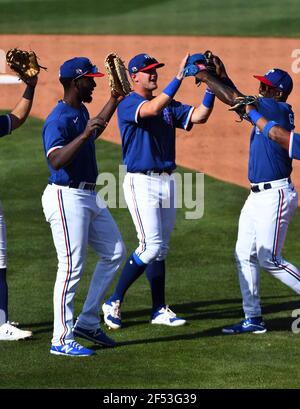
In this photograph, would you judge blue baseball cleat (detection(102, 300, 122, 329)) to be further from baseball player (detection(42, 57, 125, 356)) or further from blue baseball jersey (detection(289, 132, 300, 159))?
blue baseball jersey (detection(289, 132, 300, 159))

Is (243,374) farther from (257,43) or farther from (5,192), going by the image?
(257,43)

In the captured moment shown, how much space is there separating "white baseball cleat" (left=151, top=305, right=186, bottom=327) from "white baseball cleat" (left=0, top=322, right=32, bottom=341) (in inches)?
45.8

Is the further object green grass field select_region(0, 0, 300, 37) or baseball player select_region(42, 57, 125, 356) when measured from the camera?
green grass field select_region(0, 0, 300, 37)

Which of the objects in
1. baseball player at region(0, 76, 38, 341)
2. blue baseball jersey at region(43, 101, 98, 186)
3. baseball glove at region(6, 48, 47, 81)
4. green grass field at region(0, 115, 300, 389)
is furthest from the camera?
baseball player at region(0, 76, 38, 341)

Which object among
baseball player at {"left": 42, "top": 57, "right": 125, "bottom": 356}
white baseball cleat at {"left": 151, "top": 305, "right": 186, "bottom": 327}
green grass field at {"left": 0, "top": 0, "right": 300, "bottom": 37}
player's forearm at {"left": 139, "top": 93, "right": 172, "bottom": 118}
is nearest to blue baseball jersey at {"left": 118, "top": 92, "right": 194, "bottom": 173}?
player's forearm at {"left": 139, "top": 93, "right": 172, "bottom": 118}

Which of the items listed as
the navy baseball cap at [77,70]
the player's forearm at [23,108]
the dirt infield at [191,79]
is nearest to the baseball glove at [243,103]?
the navy baseball cap at [77,70]

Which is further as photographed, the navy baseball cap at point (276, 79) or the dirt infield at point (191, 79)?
the dirt infield at point (191, 79)

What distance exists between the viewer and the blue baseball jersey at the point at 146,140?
8859 millimetres

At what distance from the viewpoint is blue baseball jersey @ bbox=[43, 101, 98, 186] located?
7.77m

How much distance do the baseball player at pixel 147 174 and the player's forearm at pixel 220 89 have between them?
2.20 ft

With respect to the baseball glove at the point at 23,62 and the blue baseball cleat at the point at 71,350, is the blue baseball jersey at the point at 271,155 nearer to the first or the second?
the baseball glove at the point at 23,62

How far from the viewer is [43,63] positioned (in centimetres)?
2109

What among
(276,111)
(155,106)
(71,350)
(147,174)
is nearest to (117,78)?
(155,106)
